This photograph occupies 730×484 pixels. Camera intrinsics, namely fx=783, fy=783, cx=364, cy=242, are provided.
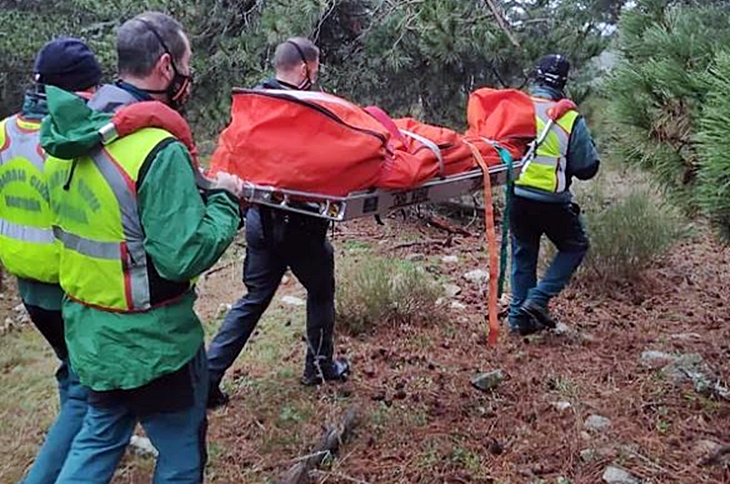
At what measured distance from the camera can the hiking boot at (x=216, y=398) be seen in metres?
4.03

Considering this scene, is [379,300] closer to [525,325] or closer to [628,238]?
[525,325]

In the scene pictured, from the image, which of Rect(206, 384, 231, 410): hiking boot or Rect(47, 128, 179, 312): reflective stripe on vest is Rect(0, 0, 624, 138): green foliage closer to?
Rect(206, 384, 231, 410): hiking boot

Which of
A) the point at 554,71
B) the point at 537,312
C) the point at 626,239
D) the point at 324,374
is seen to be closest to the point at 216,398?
the point at 324,374

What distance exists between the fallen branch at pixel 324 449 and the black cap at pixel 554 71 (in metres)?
2.37

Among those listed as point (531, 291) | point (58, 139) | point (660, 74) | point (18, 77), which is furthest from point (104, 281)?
point (18, 77)

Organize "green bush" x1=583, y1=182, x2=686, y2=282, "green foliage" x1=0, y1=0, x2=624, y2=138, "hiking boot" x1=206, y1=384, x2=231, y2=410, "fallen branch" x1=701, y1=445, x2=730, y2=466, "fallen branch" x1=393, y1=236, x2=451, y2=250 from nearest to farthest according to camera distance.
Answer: "fallen branch" x1=701, y1=445, x2=730, y2=466 < "hiking boot" x1=206, y1=384, x2=231, y2=410 < "green bush" x1=583, y1=182, x2=686, y2=282 < "green foliage" x1=0, y1=0, x2=624, y2=138 < "fallen branch" x1=393, y1=236, x2=451, y2=250

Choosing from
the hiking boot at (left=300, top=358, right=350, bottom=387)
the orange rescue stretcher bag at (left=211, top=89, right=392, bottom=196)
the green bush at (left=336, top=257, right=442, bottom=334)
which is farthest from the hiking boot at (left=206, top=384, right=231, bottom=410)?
the orange rescue stretcher bag at (left=211, top=89, right=392, bottom=196)

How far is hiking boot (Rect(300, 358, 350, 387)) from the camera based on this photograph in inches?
169

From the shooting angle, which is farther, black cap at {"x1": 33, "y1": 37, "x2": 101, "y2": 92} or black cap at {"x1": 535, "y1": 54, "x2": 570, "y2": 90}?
black cap at {"x1": 535, "y1": 54, "x2": 570, "y2": 90}

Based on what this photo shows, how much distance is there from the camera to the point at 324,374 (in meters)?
4.32

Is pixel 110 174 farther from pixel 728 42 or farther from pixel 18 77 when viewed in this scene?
pixel 18 77

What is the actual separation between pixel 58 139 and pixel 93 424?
0.89 meters

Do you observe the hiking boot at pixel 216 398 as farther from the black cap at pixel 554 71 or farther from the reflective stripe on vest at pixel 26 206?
the black cap at pixel 554 71

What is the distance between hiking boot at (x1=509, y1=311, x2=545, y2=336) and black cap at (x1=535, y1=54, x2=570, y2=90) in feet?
4.83
